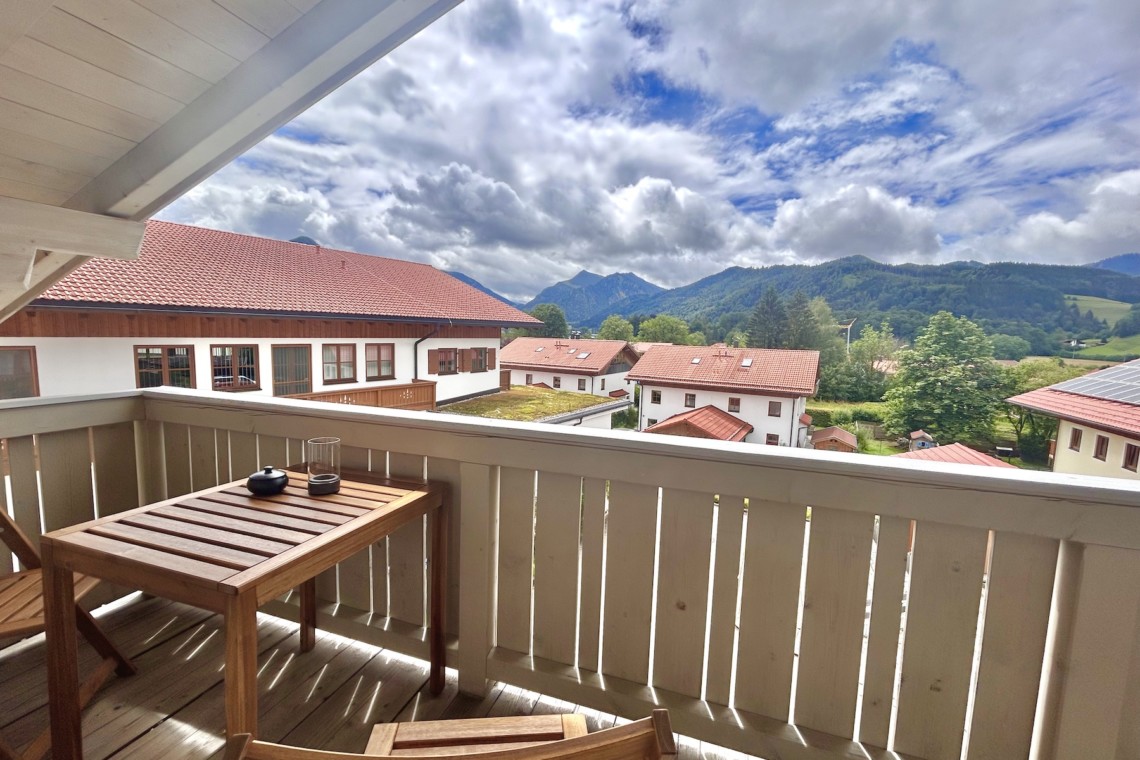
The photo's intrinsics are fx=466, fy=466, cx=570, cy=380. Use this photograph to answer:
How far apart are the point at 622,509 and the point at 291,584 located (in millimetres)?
777

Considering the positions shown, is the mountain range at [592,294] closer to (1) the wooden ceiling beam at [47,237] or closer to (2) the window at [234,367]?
(1) the wooden ceiling beam at [47,237]

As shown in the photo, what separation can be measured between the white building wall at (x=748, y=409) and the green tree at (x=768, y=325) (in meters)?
0.45

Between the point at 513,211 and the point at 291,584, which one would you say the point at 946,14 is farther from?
the point at 513,211

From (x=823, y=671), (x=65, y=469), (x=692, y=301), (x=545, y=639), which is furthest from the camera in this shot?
(x=692, y=301)

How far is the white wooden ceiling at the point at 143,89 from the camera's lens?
3.77 feet

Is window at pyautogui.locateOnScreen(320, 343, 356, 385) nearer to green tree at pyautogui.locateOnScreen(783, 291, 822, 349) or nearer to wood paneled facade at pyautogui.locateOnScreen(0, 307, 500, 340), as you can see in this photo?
wood paneled facade at pyautogui.locateOnScreen(0, 307, 500, 340)

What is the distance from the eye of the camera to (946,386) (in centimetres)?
275

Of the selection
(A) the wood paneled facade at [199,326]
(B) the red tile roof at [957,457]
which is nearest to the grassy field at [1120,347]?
(B) the red tile roof at [957,457]

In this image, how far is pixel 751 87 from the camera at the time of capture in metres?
4.64

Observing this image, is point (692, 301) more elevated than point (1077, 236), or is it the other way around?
point (1077, 236)

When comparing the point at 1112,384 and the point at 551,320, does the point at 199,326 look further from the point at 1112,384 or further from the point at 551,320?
the point at 1112,384

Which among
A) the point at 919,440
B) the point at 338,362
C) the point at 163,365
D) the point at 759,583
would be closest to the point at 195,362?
the point at 163,365

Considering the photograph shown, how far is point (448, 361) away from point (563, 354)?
5.59m

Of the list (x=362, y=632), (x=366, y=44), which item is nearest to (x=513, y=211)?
(x=366, y=44)
